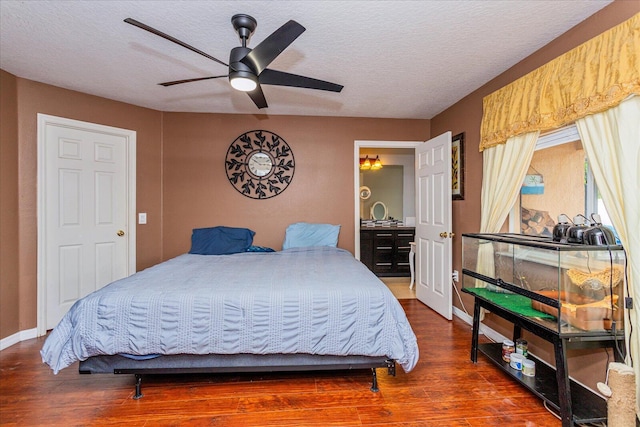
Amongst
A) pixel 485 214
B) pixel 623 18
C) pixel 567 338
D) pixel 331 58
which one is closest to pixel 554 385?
pixel 567 338

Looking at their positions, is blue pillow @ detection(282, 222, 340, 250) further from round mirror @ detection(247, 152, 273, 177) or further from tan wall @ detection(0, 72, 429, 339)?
round mirror @ detection(247, 152, 273, 177)

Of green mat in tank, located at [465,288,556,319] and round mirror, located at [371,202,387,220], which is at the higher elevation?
round mirror, located at [371,202,387,220]

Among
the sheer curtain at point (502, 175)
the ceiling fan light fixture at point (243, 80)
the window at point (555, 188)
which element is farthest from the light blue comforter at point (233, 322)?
the window at point (555, 188)

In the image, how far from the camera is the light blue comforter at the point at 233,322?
5.93 ft

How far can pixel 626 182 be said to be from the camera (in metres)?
1.62

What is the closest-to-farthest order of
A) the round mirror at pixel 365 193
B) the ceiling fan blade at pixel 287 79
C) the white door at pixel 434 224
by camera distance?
the ceiling fan blade at pixel 287 79, the white door at pixel 434 224, the round mirror at pixel 365 193

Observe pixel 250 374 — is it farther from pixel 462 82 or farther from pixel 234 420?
pixel 462 82

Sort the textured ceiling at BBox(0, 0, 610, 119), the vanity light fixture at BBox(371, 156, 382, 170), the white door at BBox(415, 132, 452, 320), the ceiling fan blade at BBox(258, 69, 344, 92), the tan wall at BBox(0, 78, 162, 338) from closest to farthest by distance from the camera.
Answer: the textured ceiling at BBox(0, 0, 610, 119), the ceiling fan blade at BBox(258, 69, 344, 92), the tan wall at BBox(0, 78, 162, 338), the white door at BBox(415, 132, 452, 320), the vanity light fixture at BBox(371, 156, 382, 170)

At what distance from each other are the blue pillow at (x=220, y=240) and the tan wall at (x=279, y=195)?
10.0 inches

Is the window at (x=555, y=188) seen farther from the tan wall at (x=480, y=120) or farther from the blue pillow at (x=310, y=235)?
the blue pillow at (x=310, y=235)

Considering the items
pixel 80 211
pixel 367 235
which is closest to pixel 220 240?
pixel 80 211

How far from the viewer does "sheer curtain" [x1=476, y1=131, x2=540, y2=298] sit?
7.71 feet

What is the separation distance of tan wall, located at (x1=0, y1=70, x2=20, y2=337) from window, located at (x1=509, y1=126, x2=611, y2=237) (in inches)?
171

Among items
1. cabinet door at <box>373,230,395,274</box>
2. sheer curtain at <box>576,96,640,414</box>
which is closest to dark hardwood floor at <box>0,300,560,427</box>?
sheer curtain at <box>576,96,640,414</box>
